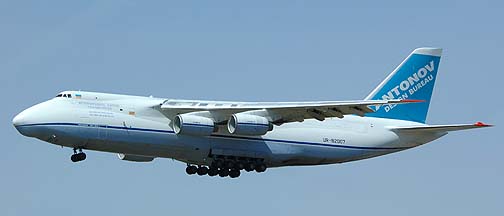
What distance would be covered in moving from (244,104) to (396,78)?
6.23 m

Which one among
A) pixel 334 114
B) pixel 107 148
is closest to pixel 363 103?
pixel 334 114

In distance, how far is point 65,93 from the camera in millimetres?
34031

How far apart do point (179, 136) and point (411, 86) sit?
8.53m

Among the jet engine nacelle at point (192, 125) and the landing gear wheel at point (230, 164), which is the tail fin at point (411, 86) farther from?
the jet engine nacelle at point (192, 125)

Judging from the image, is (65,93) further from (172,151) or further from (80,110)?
(172,151)

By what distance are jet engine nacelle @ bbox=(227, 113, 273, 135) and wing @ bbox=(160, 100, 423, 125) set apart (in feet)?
1.13

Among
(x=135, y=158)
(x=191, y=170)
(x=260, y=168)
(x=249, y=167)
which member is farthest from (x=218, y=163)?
(x=135, y=158)

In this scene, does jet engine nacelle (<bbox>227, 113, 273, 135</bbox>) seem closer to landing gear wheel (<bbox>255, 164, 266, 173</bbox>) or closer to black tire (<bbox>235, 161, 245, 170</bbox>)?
black tire (<bbox>235, 161, 245, 170</bbox>)

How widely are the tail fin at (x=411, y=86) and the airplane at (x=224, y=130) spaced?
0.42 metres

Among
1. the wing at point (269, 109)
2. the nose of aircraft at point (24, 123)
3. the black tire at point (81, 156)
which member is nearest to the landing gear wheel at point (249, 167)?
the wing at point (269, 109)

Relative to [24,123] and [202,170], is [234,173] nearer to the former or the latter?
[202,170]

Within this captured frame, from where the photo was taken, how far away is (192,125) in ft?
111

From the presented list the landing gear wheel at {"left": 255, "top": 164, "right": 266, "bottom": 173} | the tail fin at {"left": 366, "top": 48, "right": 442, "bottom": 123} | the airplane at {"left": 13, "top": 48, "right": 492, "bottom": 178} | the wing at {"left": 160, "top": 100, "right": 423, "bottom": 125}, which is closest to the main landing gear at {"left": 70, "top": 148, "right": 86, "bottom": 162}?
the airplane at {"left": 13, "top": 48, "right": 492, "bottom": 178}

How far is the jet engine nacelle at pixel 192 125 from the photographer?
111 feet
